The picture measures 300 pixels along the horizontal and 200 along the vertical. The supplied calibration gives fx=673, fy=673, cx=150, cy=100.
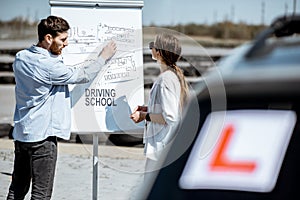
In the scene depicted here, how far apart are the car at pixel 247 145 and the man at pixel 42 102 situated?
3.18 metres

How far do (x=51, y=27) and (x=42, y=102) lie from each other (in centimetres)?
50

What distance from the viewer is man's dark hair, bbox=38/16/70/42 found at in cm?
447

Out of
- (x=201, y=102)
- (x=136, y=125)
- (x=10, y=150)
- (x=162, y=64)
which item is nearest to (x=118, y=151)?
(x=10, y=150)

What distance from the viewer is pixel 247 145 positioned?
120 cm

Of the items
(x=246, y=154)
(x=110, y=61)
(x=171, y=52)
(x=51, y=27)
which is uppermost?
(x=246, y=154)

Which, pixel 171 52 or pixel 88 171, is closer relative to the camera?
pixel 171 52

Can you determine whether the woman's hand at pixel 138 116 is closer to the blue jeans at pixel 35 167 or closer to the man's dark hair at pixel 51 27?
the blue jeans at pixel 35 167

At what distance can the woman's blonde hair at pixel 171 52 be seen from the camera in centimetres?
439

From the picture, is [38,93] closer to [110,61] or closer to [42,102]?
[42,102]

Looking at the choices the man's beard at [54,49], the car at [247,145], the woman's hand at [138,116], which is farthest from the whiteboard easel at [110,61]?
the car at [247,145]

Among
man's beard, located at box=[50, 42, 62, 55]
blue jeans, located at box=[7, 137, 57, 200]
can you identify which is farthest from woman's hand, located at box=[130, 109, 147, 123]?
man's beard, located at box=[50, 42, 62, 55]

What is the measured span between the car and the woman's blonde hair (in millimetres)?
3071

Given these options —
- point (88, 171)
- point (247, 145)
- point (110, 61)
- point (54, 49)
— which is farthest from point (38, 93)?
point (88, 171)

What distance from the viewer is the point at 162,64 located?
443 centimetres
